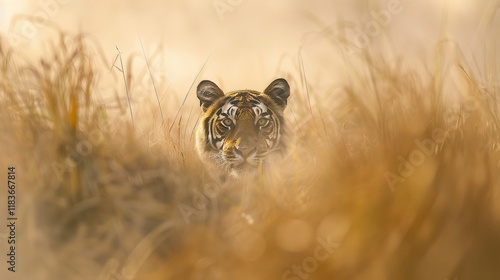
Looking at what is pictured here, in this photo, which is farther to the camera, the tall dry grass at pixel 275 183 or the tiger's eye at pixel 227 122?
the tiger's eye at pixel 227 122

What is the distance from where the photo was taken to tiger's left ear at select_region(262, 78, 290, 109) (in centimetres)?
193

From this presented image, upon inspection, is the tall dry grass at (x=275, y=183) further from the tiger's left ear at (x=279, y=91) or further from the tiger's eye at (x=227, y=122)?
the tiger's eye at (x=227, y=122)

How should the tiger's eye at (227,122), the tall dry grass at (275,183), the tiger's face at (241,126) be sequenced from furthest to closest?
the tiger's eye at (227,122)
the tiger's face at (241,126)
the tall dry grass at (275,183)

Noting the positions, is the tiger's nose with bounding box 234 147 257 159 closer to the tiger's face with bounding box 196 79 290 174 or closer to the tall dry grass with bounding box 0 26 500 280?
the tiger's face with bounding box 196 79 290 174

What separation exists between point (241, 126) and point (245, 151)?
0.17 meters

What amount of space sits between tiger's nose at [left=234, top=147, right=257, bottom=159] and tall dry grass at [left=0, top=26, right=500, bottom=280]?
0.16m

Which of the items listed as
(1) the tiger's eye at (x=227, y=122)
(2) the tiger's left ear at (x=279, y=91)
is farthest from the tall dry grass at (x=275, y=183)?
(1) the tiger's eye at (x=227, y=122)

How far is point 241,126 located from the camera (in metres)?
2.03

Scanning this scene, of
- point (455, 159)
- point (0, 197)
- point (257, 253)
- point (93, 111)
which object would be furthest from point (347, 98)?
point (0, 197)

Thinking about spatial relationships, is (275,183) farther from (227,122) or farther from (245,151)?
(227,122)

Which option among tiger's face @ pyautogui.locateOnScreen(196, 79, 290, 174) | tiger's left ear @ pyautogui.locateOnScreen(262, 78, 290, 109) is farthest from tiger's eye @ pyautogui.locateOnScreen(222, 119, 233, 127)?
tiger's left ear @ pyautogui.locateOnScreen(262, 78, 290, 109)

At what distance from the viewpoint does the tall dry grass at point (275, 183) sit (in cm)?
147

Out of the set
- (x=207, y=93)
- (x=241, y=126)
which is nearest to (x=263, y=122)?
(x=241, y=126)

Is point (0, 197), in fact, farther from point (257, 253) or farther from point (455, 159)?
point (455, 159)
